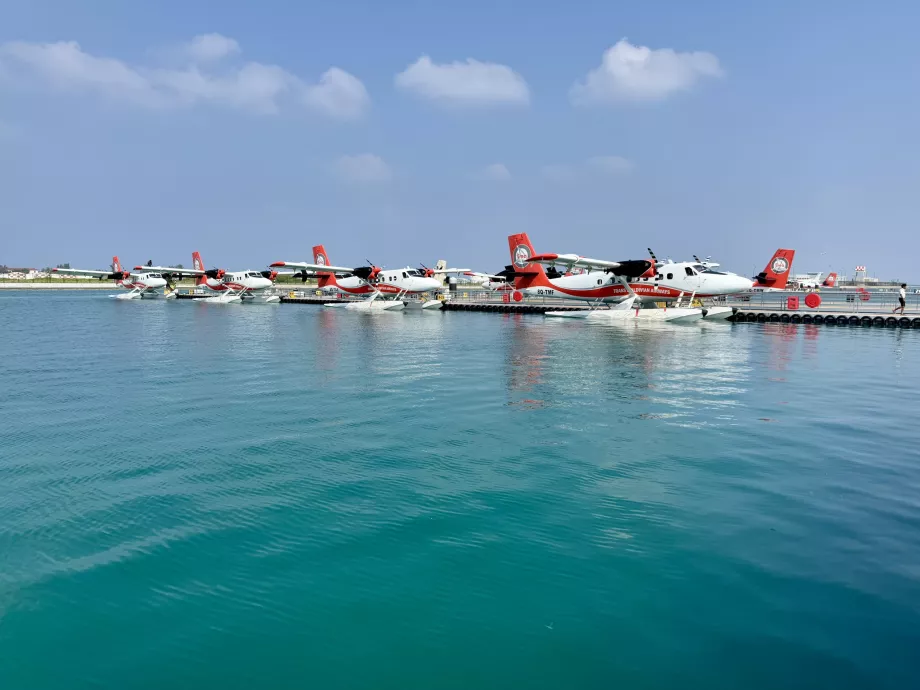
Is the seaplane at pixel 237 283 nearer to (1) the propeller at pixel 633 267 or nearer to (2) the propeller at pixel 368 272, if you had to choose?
(2) the propeller at pixel 368 272

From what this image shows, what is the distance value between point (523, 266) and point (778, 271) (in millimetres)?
19491

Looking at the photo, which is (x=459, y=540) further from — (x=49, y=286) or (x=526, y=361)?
(x=49, y=286)

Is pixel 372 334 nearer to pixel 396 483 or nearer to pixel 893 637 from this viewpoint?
pixel 396 483

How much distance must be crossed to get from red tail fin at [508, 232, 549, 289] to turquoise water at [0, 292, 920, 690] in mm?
32646

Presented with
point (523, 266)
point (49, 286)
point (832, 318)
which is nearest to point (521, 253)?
point (523, 266)

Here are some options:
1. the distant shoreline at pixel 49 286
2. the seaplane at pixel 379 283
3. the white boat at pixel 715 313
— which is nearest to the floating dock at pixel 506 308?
the seaplane at pixel 379 283

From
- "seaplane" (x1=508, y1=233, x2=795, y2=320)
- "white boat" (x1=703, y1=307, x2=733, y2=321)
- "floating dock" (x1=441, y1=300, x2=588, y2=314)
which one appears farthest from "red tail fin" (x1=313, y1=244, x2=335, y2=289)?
"white boat" (x1=703, y1=307, x2=733, y2=321)

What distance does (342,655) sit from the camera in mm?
4664

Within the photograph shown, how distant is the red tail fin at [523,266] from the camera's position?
47094 mm

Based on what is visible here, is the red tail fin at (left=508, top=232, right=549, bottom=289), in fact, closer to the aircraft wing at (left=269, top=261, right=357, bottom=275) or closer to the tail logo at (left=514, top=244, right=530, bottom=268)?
the tail logo at (left=514, top=244, right=530, bottom=268)

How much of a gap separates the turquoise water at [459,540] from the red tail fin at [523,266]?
107ft

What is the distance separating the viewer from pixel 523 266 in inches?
1928

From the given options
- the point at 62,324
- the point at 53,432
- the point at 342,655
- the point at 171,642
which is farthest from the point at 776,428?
the point at 62,324

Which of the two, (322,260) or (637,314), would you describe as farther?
(322,260)
